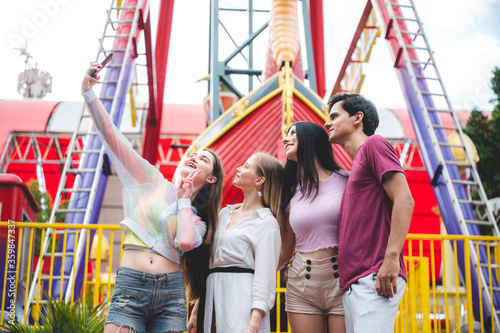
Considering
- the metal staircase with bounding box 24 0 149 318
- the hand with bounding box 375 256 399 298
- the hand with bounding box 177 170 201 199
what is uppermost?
the metal staircase with bounding box 24 0 149 318

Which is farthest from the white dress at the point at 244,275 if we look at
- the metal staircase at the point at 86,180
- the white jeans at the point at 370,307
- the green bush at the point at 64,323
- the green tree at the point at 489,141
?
the green tree at the point at 489,141

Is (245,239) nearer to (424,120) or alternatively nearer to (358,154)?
(358,154)

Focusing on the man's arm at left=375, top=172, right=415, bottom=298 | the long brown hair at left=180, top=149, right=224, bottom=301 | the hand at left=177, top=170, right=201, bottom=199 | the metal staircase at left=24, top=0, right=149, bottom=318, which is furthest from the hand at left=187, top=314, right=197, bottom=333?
the metal staircase at left=24, top=0, right=149, bottom=318

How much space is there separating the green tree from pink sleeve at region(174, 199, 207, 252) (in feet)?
28.0

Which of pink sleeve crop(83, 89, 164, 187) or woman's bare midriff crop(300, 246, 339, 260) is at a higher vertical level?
pink sleeve crop(83, 89, 164, 187)

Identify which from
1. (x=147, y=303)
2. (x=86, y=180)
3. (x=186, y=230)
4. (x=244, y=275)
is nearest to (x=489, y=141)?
(x=86, y=180)

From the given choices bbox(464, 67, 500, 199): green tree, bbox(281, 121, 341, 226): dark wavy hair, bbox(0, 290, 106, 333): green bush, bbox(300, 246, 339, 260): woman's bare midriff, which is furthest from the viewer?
bbox(464, 67, 500, 199): green tree

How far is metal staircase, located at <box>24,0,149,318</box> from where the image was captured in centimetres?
526

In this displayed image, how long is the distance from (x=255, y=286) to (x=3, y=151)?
14.8 metres

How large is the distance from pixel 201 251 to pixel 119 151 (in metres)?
0.62

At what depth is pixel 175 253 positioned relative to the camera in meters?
2.45

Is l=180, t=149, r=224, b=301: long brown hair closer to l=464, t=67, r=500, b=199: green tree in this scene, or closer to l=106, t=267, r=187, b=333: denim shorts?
l=106, t=267, r=187, b=333: denim shorts

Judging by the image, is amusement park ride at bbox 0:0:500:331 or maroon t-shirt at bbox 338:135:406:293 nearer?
maroon t-shirt at bbox 338:135:406:293

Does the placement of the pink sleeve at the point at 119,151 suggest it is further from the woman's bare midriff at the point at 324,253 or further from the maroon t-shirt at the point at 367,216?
the maroon t-shirt at the point at 367,216
